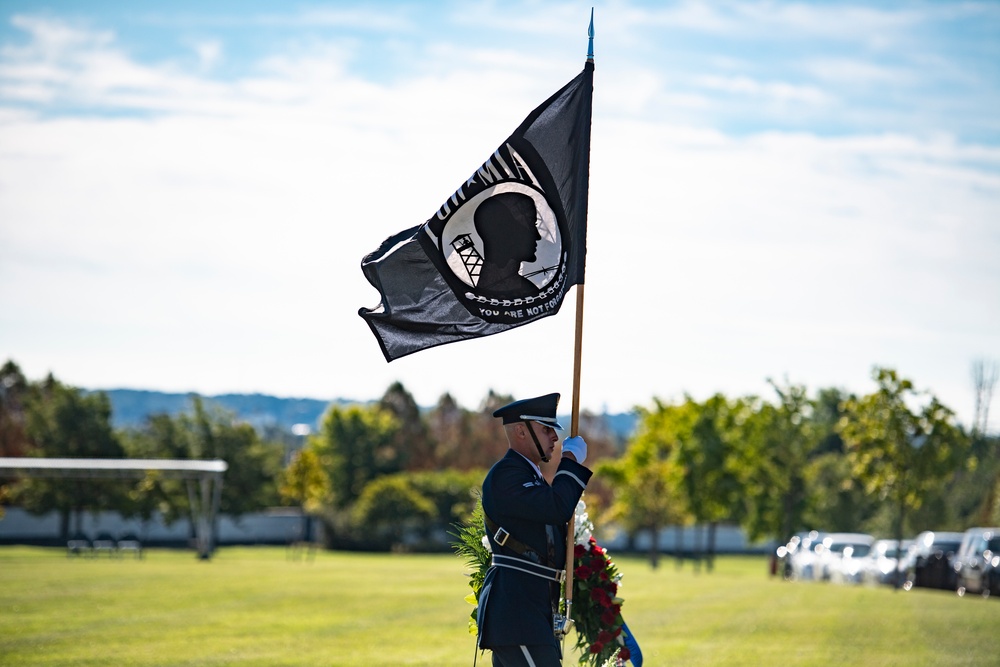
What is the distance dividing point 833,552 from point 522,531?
135ft

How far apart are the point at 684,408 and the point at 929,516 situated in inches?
678

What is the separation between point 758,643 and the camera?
18.7 meters

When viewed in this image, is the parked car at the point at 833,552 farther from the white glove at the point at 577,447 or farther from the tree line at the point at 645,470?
the white glove at the point at 577,447

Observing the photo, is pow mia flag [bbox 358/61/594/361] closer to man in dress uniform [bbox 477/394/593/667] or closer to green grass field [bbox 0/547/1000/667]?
man in dress uniform [bbox 477/394/593/667]

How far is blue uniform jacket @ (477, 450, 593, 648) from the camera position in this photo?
708cm

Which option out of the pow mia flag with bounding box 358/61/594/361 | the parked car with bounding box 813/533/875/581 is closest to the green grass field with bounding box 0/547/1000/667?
the pow mia flag with bounding box 358/61/594/361

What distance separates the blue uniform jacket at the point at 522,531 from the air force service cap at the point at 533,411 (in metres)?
0.21

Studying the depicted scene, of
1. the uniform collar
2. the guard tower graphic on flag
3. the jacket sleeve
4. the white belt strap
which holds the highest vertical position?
the guard tower graphic on flag

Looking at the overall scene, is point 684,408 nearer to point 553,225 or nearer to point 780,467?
point 780,467

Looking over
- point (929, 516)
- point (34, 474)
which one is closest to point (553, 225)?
point (34, 474)

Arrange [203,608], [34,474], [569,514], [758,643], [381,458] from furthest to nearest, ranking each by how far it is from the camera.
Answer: [381,458]
[34,474]
[203,608]
[758,643]
[569,514]

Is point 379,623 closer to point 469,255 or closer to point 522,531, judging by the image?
point 469,255

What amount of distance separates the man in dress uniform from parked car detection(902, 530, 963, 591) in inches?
1305

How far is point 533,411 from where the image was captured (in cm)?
739
